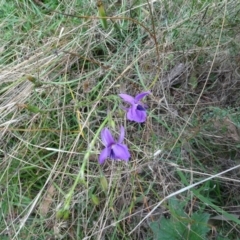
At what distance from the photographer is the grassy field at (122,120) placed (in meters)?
1.45

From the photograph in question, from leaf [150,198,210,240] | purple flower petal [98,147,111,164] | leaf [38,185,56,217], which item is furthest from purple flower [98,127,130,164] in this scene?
leaf [38,185,56,217]

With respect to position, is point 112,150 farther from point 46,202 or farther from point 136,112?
point 46,202

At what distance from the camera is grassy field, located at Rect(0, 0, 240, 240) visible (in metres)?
1.45

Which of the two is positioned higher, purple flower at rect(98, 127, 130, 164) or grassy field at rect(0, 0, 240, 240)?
purple flower at rect(98, 127, 130, 164)

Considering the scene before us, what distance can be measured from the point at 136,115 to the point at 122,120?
0.23 metres

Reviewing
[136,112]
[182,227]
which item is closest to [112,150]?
[136,112]

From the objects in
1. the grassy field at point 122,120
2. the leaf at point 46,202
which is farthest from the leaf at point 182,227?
the leaf at point 46,202

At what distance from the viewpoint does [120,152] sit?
4.19ft

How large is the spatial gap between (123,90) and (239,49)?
0.36 meters

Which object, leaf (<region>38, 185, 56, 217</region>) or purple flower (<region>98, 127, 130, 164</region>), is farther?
leaf (<region>38, 185, 56, 217</region>)

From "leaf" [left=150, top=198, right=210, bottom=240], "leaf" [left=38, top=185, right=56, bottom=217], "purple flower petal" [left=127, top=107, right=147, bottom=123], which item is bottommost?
"leaf" [left=150, top=198, right=210, bottom=240]

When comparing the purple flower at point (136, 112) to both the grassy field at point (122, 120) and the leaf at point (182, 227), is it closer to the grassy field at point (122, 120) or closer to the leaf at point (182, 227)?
the grassy field at point (122, 120)

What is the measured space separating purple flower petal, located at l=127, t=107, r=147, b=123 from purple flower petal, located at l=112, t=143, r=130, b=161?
0.31ft

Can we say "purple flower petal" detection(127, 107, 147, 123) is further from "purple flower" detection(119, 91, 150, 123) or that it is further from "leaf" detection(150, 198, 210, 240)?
"leaf" detection(150, 198, 210, 240)
